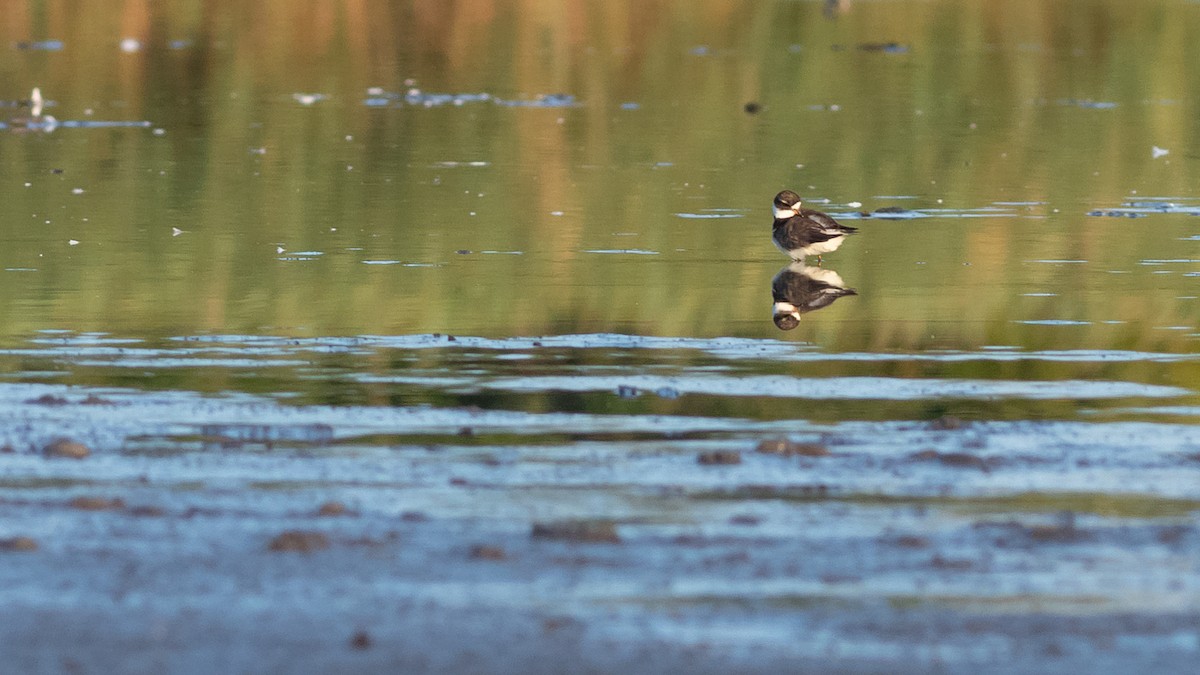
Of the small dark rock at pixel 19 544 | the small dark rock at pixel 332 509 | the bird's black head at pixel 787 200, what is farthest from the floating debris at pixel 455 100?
the small dark rock at pixel 19 544

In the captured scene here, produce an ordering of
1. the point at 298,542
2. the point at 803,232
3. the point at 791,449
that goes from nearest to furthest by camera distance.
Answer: the point at 298,542, the point at 791,449, the point at 803,232

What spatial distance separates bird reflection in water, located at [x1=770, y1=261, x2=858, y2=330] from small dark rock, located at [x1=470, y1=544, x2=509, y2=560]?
508 centimetres

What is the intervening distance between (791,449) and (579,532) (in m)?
1.50

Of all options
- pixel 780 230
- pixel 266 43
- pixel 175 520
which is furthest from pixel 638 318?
pixel 266 43

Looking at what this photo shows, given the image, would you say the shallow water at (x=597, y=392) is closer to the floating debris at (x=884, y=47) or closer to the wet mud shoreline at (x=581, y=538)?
the wet mud shoreline at (x=581, y=538)

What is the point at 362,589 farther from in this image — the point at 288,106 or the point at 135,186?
the point at 288,106

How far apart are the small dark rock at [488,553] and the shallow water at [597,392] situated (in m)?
0.03

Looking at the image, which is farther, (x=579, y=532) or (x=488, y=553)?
(x=579, y=532)

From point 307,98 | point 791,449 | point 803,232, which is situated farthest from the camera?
point 307,98

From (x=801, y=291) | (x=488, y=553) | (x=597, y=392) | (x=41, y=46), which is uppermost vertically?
(x=41, y=46)

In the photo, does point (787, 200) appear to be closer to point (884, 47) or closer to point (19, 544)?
point (19, 544)

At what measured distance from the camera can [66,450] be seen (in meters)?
8.17

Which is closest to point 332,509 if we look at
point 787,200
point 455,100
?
point 787,200

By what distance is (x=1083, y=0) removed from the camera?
43.2m
